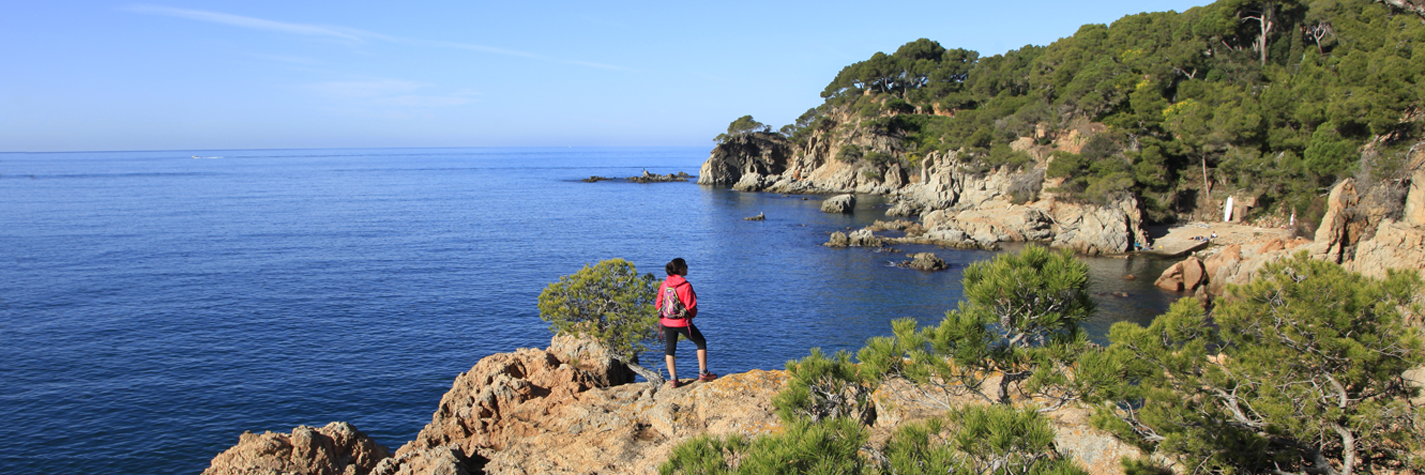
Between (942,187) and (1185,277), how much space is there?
128 ft

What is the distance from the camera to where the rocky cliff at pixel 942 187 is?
55500 millimetres

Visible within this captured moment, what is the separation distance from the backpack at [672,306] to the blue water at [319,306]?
1363cm

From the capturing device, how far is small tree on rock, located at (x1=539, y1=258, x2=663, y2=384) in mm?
16500

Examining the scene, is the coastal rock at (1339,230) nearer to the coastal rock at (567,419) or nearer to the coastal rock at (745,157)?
the coastal rock at (567,419)

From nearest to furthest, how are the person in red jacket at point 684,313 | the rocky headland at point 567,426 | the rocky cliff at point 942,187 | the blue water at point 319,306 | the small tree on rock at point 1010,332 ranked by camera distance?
the small tree on rock at point 1010,332 → the rocky headland at point 567,426 → the person in red jacket at point 684,313 → the blue water at point 319,306 → the rocky cliff at point 942,187

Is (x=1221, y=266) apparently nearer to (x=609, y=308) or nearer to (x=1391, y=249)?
(x=1391, y=249)

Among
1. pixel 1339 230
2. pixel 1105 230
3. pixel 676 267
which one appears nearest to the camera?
pixel 676 267

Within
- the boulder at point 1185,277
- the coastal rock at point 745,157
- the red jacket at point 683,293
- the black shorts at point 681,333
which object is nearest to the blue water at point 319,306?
the boulder at point 1185,277

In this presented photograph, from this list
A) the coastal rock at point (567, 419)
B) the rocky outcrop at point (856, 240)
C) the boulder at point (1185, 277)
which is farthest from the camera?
the rocky outcrop at point (856, 240)

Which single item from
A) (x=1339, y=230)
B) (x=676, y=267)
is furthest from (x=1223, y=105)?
(x=676, y=267)

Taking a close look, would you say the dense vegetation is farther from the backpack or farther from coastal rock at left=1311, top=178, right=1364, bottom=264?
the backpack

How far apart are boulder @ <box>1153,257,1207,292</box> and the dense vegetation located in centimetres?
836

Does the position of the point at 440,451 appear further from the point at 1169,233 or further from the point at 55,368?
the point at 1169,233

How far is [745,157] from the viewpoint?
130000mm
